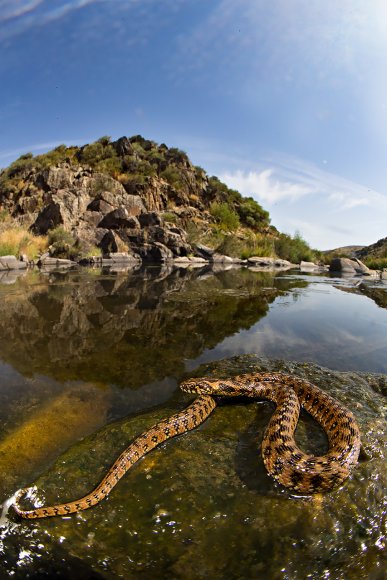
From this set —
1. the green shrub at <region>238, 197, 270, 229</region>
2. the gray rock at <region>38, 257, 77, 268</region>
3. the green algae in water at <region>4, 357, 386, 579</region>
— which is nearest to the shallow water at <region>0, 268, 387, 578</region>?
the green algae in water at <region>4, 357, 386, 579</region>

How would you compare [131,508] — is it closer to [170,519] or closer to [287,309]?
[170,519]

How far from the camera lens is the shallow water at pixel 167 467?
1885 mm

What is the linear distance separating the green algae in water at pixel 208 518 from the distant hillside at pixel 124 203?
26.2 m

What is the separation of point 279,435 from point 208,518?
A: 1021mm

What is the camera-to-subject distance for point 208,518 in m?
2.14

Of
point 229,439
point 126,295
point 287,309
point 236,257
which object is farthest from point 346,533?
point 236,257

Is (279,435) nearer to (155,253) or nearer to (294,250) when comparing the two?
(155,253)

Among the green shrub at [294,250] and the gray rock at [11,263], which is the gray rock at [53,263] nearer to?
Answer: the gray rock at [11,263]

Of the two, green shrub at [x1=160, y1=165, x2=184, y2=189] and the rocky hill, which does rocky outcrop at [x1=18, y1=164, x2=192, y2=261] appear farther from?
green shrub at [x1=160, y1=165, x2=184, y2=189]

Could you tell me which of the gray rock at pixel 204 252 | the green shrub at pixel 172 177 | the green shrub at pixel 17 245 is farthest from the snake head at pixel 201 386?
the green shrub at pixel 172 177

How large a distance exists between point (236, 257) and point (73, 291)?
2971 cm

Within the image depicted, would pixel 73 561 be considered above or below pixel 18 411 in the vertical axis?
below

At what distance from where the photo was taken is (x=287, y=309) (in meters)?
10.0

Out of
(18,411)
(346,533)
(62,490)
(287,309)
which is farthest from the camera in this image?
(287,309)
